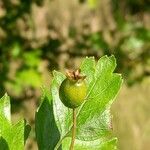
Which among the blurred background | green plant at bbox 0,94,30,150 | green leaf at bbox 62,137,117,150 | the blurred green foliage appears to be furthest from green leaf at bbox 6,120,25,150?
the blurred green foliage

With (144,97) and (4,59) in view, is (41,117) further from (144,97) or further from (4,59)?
(144,97)

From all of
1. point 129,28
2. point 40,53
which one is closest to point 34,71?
point 40,53

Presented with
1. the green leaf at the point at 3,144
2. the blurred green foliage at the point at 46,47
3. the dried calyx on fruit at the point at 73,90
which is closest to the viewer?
the dried calyx on fruit at the point at 73,90

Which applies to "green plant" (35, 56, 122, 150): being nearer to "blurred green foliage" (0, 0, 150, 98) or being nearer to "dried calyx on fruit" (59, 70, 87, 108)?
"dried calyx on fruit" (59, 70, 87, 108)

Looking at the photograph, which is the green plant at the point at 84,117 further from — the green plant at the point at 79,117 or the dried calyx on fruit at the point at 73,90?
the dried calyx on fruit at the point at 73,90

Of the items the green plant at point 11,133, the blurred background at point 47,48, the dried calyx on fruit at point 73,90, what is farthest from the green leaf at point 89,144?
the blurred background at point 47,48

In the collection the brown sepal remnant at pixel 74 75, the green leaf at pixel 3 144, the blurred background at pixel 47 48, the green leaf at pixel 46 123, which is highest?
the blurred background at pixel 47 48

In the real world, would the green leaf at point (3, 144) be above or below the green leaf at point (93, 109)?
below

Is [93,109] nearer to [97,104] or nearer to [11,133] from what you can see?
[97,104]
